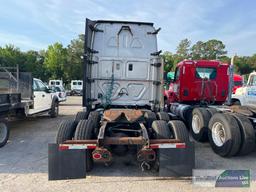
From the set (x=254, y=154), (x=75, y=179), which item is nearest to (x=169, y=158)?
(x=75, y=179)

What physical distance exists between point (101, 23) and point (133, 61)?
56.8 inches

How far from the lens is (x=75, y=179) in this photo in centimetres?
Answer: 465

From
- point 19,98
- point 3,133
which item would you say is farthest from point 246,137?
point 19,98

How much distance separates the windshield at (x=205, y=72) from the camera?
33.3 feet

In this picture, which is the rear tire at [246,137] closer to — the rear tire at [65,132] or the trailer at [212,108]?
the trailer at [212,108]

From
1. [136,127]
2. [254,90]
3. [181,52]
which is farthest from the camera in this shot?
[181,52]

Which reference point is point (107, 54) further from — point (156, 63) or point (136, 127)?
point (136, 127)

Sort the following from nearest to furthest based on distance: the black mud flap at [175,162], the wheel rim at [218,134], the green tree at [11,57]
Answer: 1. the black mud flap at [175,162]
2. the wheel rim at [218,134]
3. the green tree at [11,57]

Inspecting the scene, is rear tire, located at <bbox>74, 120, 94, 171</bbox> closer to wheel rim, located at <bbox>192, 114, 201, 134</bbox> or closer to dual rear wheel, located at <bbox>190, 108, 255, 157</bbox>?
dual rear wheel, located at <bbox>190, 108, 255, 157</bbox>

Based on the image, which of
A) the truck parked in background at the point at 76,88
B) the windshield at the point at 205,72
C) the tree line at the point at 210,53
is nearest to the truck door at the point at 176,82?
the windshield at the point at 205,72

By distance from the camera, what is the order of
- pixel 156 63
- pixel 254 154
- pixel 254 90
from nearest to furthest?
pixel 254 154 → pixel 156 63 → pixel 254 90

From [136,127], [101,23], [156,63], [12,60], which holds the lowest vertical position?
[136,127]

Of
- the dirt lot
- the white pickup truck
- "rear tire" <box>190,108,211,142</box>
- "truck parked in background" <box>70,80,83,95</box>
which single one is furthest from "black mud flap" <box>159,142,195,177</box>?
"truck parked in background" <box>70,80,83,95</box>

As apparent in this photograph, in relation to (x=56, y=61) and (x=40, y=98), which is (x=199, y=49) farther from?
(x=40, y=98)
